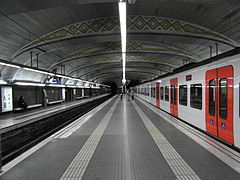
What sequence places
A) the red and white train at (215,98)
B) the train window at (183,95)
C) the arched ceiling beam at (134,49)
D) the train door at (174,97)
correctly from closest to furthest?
the red and white train at (215,98), the train window at (183,95), the train door at (174,97), the arched ceiling beam at (134,49)

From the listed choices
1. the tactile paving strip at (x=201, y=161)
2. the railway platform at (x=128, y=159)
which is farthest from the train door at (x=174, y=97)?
the tactile paving strip at (x=201, y=161)

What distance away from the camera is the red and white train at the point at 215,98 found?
383 centimetres

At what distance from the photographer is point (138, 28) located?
9078 millimetres

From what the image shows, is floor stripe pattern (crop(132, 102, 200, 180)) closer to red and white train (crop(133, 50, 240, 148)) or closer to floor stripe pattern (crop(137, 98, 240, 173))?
floor stripe pattern (crop(137, 98, 240, 173))

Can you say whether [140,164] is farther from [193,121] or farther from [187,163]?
[193,121]

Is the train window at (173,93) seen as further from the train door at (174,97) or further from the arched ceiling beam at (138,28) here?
the arched ceiling beam at (138,28)

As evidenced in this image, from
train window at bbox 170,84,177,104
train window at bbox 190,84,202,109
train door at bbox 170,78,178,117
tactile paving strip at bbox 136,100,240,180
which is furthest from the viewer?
train window at bbox 170,84,177,104

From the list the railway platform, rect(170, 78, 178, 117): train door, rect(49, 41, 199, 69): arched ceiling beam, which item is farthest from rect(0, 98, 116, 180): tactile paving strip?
rect(49, 41, 199, 69): arched ceiling beam

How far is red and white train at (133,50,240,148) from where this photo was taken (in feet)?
12.6

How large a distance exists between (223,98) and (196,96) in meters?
1.58

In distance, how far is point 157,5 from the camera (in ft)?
25.7

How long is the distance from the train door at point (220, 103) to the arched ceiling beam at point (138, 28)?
199 inches

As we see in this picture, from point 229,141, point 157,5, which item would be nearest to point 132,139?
point 229,141

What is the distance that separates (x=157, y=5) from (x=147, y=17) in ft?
4.06
